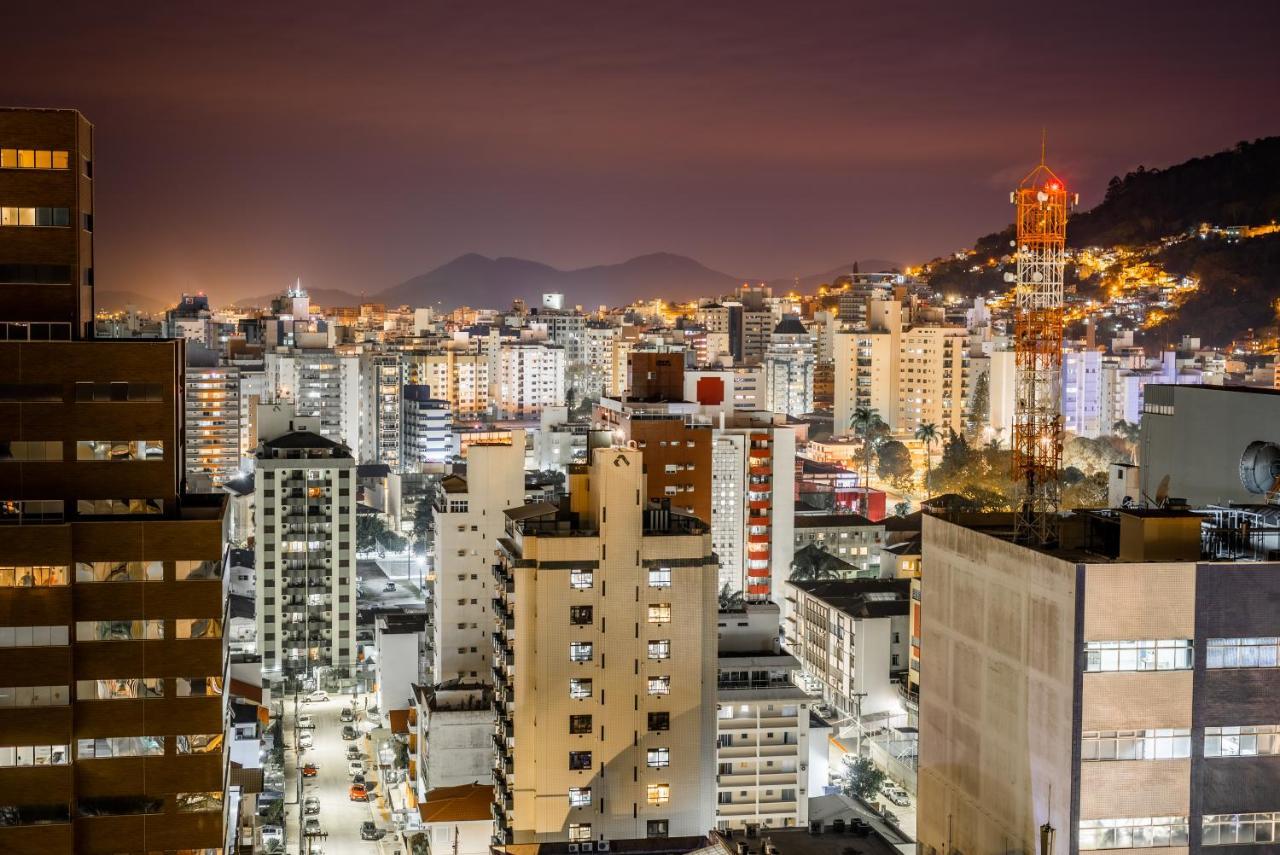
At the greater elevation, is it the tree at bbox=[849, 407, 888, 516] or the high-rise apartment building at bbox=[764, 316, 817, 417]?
the high-rise apartment building at bbox=[764, 316, 817, 417]

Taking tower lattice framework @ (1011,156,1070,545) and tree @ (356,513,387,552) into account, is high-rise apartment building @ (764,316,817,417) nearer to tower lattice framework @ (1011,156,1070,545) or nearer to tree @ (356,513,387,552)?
tree @ (356,513,387,552)

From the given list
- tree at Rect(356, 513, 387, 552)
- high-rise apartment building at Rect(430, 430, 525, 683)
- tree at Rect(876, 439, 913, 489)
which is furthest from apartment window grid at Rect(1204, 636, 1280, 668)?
tree at Rect(876, 439, 913, 489)

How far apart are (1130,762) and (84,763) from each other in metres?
11.2

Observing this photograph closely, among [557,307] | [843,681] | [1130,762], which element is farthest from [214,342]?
[1130,762]

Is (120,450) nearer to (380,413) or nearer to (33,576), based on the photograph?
(33,576)

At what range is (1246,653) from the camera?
13.5m

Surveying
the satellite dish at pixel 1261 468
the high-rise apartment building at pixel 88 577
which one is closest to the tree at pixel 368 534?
the high-rise apartment building at pixel 88 577

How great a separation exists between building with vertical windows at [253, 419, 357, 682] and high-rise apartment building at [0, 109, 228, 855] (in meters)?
28.5

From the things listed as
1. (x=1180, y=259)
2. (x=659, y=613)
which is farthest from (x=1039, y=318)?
(x=1180, y=259)

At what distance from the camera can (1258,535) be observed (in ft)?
48.2

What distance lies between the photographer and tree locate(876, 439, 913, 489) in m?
76.7

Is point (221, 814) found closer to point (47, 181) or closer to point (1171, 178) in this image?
point (47, 181)

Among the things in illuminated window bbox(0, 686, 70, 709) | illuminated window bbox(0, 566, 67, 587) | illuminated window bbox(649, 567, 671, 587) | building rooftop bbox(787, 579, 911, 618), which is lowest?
building rooftop bbox(787, 579, 911, 618)

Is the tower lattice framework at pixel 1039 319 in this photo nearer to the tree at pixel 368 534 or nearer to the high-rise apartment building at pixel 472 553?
the high-rise apartment building at pixel 472 553
